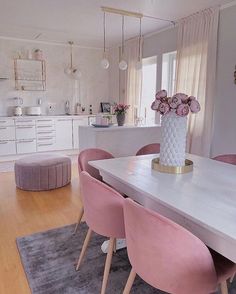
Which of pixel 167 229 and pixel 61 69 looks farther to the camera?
pixel 61 69

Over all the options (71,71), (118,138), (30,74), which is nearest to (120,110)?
(118,138)

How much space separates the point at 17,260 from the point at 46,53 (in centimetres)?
481

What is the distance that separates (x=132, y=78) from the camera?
211 inches

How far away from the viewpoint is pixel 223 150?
11.8ft

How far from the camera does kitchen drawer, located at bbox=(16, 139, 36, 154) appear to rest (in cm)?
530

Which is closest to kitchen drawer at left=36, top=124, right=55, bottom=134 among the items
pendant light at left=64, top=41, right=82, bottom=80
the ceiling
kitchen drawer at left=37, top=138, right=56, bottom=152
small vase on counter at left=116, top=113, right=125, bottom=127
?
kitchen drawer at left=37, top=138, right=56, bottom=152

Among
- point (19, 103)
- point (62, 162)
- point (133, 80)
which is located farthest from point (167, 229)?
point (19, 103)

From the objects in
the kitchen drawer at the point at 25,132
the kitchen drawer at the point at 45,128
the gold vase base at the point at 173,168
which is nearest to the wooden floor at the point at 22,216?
the gold vase base at the point at 173,168

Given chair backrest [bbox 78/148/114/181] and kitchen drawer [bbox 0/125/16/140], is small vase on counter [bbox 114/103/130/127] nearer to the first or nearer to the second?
chair backrest [bbox 78/148/114/181]

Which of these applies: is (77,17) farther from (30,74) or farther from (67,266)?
(67,266)

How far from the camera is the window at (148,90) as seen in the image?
5246 millimetres

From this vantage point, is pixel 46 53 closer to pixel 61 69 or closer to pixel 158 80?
pixel 61 69

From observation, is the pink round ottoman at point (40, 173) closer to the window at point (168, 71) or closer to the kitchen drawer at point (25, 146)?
the kitchen drawer at point (25, 146)

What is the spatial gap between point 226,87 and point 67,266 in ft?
9.69
